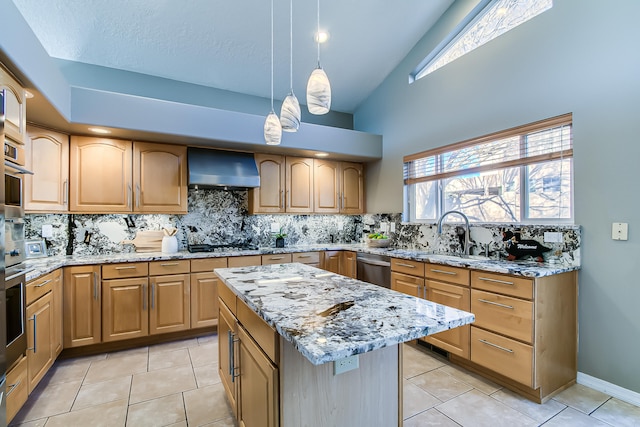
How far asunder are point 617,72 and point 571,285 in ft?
5.10

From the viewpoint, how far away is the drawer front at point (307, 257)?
376cm

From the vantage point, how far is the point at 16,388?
1805 millimetres

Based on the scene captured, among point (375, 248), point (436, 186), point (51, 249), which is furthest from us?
point (375, 248)

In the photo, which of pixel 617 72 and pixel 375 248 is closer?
pixel 617 72

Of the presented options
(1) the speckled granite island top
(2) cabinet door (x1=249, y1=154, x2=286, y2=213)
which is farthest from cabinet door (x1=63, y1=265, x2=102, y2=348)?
(1) the speckled granite island top

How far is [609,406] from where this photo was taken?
201 centimetres

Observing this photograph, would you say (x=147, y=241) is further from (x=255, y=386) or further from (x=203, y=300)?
(x=255, y=386)

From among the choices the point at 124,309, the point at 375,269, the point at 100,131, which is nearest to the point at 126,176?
the point at 100,131

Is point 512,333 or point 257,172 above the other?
point 257,172

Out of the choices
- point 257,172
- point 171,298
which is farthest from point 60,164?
point 257,172

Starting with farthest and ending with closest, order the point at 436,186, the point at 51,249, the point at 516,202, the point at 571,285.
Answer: the point at 436,186 → the point at 51,249 → the point at 516,202 → the point at 571,285

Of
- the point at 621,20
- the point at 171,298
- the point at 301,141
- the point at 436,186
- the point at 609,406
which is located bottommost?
the point at 609,406

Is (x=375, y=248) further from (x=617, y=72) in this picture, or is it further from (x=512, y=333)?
(x=617, y=72)

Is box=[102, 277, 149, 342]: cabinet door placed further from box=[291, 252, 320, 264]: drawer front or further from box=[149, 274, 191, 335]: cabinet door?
box=[291, 252, 320, 264]: drawer front
